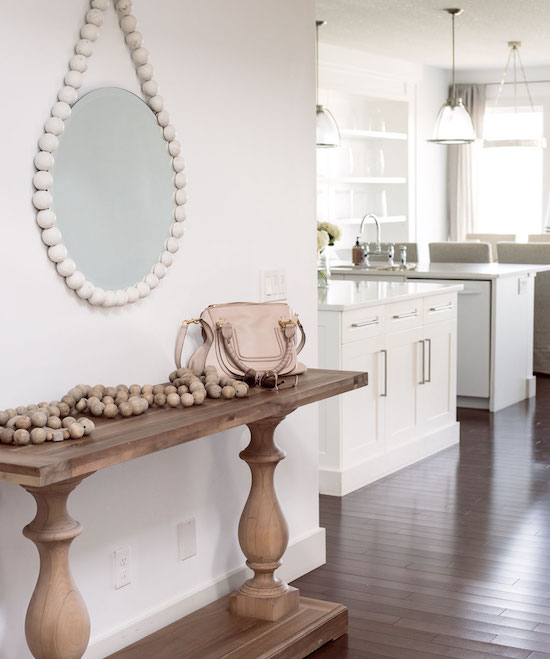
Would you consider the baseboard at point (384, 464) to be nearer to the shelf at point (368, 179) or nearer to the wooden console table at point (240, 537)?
the wooden console table at point (240, 537)

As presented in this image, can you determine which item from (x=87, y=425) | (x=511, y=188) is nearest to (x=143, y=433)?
(x=87, y=425)

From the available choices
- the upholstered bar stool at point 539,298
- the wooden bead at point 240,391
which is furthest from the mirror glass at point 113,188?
the upholstered bar stool at point 539,298

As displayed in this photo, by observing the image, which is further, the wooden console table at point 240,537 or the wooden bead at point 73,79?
the wooden bead at point 73,79

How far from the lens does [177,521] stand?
284cm

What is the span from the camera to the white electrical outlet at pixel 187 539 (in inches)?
112

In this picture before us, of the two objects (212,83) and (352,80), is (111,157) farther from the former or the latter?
(352,80)

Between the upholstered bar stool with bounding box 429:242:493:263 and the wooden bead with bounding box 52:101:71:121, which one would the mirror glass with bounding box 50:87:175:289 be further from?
the upholstered bar stool with bounding box 429:242:493:263

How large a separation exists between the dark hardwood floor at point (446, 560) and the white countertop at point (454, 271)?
4.67 feet

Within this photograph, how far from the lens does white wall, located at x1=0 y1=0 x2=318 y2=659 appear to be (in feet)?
7.41

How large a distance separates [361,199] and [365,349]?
5.79 meters

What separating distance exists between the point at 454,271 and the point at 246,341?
3980 mm

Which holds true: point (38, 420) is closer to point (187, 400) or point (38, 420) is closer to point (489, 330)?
point (187, 400)

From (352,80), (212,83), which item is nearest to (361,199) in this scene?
(352,80)

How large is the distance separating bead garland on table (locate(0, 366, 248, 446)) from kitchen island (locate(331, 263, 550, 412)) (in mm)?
3884
